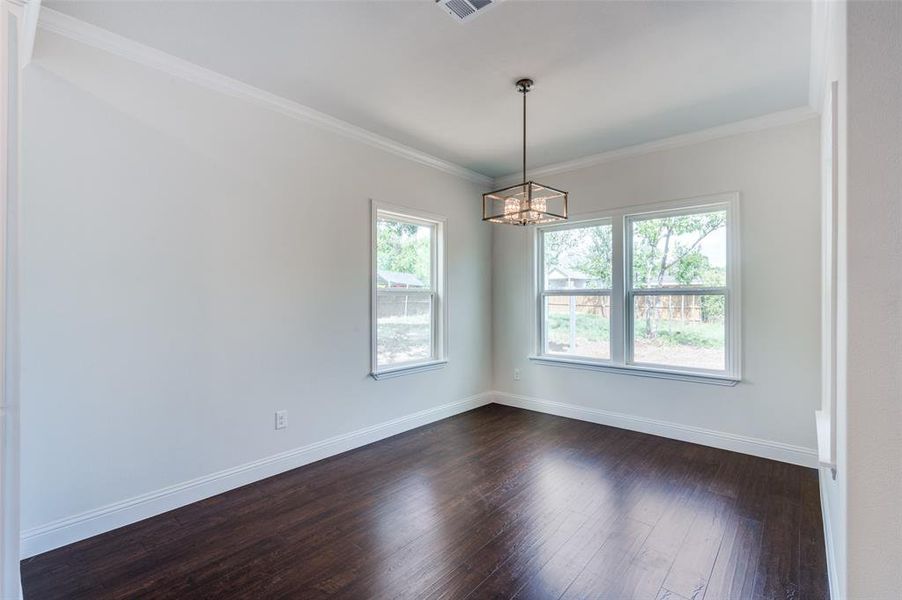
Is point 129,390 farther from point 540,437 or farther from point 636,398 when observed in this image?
point 636,398

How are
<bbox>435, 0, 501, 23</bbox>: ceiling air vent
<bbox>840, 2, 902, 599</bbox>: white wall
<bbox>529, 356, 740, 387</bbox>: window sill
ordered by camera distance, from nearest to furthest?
<bbox>840, 2, 902, 599</bbox>: white wall → <bbox>435, 0, 501, 23</bbox>: ceiling air vent → <bbox>529, 356, 740, 387</bbox>: window sill

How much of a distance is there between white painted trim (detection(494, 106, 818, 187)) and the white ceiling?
98 mm

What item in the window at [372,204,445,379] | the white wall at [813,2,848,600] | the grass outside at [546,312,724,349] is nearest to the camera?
the white wall at [813,2,848,600]

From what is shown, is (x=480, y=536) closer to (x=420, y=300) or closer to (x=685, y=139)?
(x=420, y=300)

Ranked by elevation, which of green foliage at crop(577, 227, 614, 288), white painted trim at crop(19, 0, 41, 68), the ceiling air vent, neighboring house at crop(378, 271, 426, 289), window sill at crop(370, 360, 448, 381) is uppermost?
the ceiling air vent

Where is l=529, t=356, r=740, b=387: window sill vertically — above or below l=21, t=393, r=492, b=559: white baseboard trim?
above

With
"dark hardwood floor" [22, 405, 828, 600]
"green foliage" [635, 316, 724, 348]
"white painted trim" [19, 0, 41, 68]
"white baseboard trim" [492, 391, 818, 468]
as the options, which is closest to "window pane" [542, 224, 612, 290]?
"green foliage" [635, 316, 724, 348]

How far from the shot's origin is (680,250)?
12.8 feet

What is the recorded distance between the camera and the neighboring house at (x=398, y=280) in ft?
13.3

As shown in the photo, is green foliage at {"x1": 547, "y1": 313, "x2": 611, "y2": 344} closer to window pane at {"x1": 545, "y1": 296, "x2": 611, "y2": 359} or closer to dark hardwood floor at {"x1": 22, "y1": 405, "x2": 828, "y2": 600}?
window pane at {"x1": 545, "y1": 296, "x2": 611, "y2": 359}

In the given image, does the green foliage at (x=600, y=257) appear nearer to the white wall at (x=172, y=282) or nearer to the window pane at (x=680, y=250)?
the window pane at (x=680, y=250)

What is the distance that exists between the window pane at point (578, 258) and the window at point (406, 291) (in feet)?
4.17

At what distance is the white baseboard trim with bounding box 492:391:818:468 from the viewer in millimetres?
3328

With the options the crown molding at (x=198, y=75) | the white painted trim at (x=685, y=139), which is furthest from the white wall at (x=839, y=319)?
the crown molding at (x=198, y=75)
